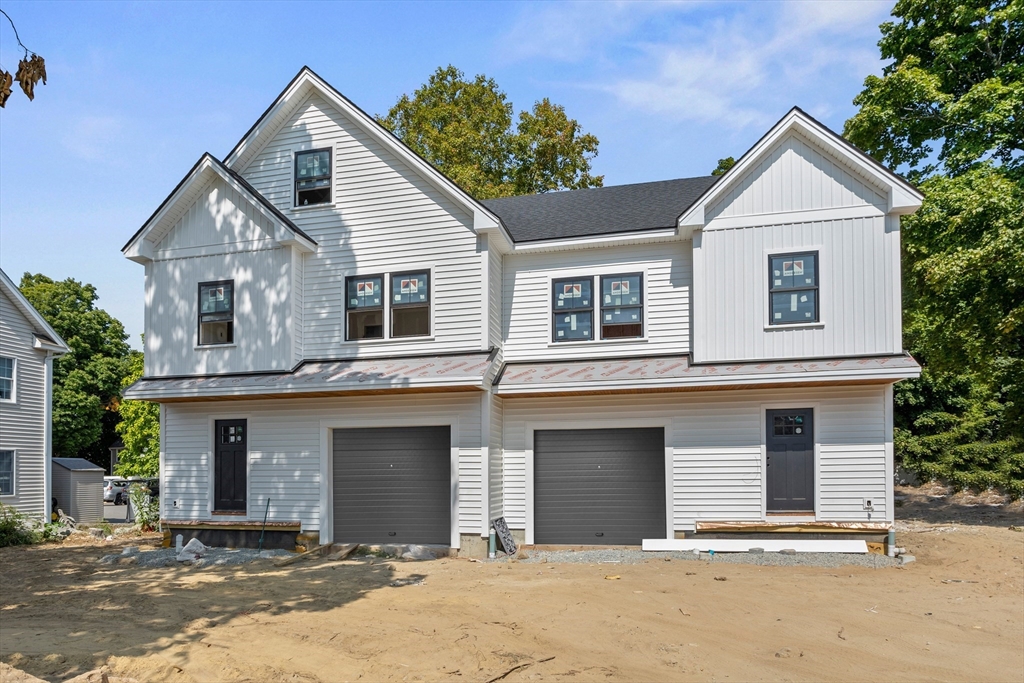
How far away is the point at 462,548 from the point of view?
15.1m

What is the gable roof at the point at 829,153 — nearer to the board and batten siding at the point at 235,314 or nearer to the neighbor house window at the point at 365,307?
the neighbor house window at the point at 365,307

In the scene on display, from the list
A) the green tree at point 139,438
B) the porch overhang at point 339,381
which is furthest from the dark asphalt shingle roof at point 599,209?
the green tree at point 139,438

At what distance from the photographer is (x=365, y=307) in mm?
16359

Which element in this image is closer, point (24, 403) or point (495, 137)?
point (24, 403)

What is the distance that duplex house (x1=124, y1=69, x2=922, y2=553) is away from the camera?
14.4m

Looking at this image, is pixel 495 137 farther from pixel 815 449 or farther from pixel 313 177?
pixel 815 449

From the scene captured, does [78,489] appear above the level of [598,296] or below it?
below

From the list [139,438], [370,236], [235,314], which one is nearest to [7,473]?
[235,314]

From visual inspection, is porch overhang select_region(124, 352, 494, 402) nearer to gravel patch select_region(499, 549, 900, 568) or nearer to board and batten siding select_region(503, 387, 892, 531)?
board and batten siding select_region(503, 387, 892, 531)

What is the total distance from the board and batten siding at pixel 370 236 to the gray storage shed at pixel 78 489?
13.8 m

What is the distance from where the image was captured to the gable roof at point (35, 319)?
21734 mm

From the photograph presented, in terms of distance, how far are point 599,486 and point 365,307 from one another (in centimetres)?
630

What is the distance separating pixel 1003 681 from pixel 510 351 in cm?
1090

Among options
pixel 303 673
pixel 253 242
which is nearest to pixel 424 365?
pixel 253 242
